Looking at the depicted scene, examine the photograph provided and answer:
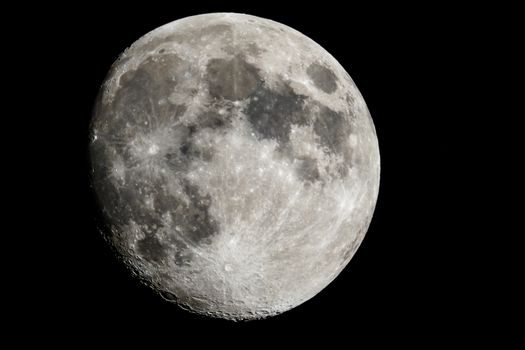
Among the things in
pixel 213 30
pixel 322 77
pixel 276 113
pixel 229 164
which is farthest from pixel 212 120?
pixel 322 77

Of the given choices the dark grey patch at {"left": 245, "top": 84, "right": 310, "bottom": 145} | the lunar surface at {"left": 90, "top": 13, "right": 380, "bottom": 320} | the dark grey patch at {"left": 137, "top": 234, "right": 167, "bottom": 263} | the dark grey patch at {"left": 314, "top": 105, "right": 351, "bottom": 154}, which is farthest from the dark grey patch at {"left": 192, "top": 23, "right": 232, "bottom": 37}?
the dark grey patch at {"left": 137, "top": 234, "right": 167, "bottom": 263}

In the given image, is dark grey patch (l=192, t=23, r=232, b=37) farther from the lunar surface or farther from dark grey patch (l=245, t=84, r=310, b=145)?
dark grey patch (l=245, t=84, r=310, b=145)

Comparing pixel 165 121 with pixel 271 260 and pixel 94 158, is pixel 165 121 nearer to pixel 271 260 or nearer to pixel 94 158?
pixel 94 158

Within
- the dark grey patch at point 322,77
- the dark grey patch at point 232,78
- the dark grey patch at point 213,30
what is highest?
the dark grey patch at point 213,30

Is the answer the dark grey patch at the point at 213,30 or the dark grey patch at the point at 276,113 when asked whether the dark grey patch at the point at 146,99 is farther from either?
the dark grey patch at the point at 276,113

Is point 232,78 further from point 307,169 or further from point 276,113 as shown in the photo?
point 307,169

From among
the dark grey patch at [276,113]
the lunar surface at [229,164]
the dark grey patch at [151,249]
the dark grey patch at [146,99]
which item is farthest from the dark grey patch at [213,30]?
the dark grey patch at [151,249]

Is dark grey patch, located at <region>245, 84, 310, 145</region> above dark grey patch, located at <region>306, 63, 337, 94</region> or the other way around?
the other way around
